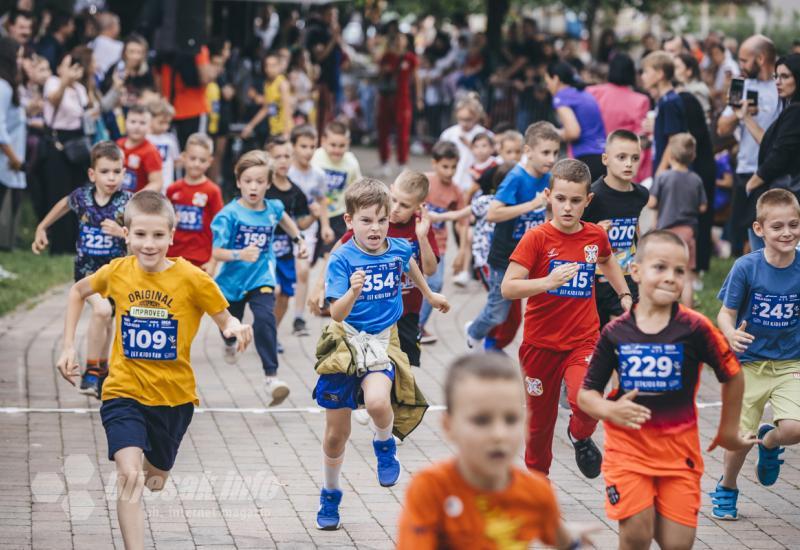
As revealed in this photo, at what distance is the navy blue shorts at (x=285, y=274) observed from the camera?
10.7 meters

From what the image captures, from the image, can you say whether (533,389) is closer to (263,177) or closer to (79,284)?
(79,284)

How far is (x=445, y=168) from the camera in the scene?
11.1 meters

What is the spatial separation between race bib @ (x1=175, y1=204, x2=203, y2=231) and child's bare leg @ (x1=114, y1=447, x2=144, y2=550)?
4.50 m

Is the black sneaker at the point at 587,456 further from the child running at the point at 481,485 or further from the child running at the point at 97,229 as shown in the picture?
the child running at the point at 97,229

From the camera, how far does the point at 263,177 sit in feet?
30.8

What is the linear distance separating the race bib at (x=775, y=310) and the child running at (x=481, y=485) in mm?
3069

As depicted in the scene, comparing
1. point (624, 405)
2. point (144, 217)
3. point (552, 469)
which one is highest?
point (144, 217)

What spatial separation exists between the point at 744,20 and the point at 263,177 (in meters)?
32.5

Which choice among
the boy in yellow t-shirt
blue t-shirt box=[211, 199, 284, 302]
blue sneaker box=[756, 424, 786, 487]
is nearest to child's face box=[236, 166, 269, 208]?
blue t-shirt box=[211, 199, 284, 302]

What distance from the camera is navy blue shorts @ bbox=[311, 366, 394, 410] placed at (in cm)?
663

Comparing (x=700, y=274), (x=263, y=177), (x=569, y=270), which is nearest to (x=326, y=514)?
(x=569, y=270)

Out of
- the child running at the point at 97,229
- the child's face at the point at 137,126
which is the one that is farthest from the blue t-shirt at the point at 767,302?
the child's face at the point at 137,126

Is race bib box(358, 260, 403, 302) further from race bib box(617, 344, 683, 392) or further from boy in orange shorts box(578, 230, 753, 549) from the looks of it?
race bib box(617, 344, 683, 392)

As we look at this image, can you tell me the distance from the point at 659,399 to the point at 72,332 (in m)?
2.73
